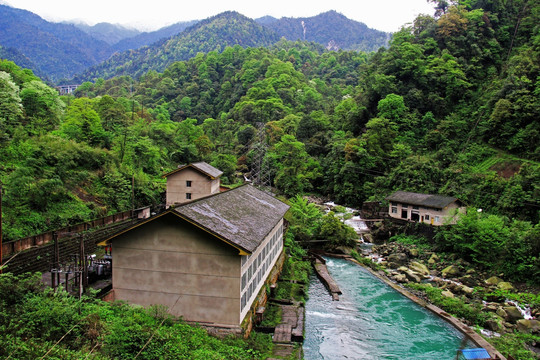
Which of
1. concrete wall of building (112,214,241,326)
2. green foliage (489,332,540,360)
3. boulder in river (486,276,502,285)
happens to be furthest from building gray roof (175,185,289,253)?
boulder in river (486,276,502,285)

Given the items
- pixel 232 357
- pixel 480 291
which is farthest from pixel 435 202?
pixel 232 357

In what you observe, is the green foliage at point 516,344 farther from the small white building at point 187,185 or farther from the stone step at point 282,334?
the small white building at point 187,185

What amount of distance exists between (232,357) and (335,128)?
58.3 meters

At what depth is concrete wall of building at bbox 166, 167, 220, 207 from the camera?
116 feet

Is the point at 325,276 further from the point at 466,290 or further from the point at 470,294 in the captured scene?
the point at 470,294

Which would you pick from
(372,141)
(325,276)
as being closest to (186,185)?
(325,276)

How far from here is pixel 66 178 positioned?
2911cm

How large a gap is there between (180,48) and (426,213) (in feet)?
532

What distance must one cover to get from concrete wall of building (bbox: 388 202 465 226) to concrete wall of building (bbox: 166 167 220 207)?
69.1 feet

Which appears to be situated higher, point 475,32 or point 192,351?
point 475,32

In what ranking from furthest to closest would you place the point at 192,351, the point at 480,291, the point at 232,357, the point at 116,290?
1. the point at 480,291
2. the point at 116,290
3. the point at 232,357
4. the point at 192,351

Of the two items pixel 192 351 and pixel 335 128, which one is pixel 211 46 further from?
pixel 192 351

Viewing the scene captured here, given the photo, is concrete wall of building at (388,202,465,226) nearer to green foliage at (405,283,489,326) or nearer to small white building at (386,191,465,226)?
small white building at (386,191,465,226)

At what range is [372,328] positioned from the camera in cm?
1955
